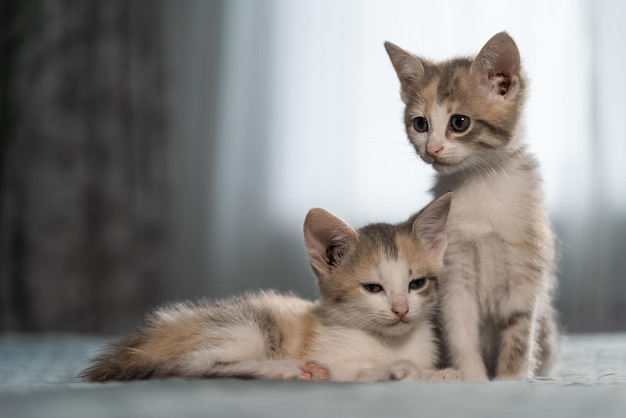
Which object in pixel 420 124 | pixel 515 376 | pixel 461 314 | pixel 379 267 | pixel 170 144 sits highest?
pixel 420 124

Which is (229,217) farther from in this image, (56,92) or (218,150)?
(56,92)

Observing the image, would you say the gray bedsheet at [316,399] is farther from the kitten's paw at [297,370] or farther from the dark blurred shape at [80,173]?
the dark blurred shape at [80,173]

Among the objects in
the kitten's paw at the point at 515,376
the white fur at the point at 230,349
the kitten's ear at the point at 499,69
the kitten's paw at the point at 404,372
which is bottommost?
the kitten's paw at the point at 515,376

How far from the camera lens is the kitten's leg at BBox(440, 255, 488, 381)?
55.8 inches

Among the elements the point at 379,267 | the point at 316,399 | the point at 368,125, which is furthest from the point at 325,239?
the point at 368,125

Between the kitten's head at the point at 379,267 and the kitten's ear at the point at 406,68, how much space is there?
291 mm

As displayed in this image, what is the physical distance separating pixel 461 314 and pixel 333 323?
0.80 feet

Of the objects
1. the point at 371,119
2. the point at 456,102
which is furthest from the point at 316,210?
the point at 371,119

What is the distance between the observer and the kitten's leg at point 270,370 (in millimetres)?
1147

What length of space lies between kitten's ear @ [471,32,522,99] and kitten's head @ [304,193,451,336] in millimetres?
248

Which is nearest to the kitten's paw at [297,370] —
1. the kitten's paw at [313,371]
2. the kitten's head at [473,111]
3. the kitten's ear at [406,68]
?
the kitten's paw at [313,371]

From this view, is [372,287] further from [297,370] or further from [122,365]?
[122,365]

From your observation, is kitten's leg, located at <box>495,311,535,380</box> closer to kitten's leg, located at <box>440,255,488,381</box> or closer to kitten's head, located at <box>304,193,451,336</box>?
kitten's leg, located at <box>440,255,488,381</box>

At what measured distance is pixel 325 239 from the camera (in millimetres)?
1466
